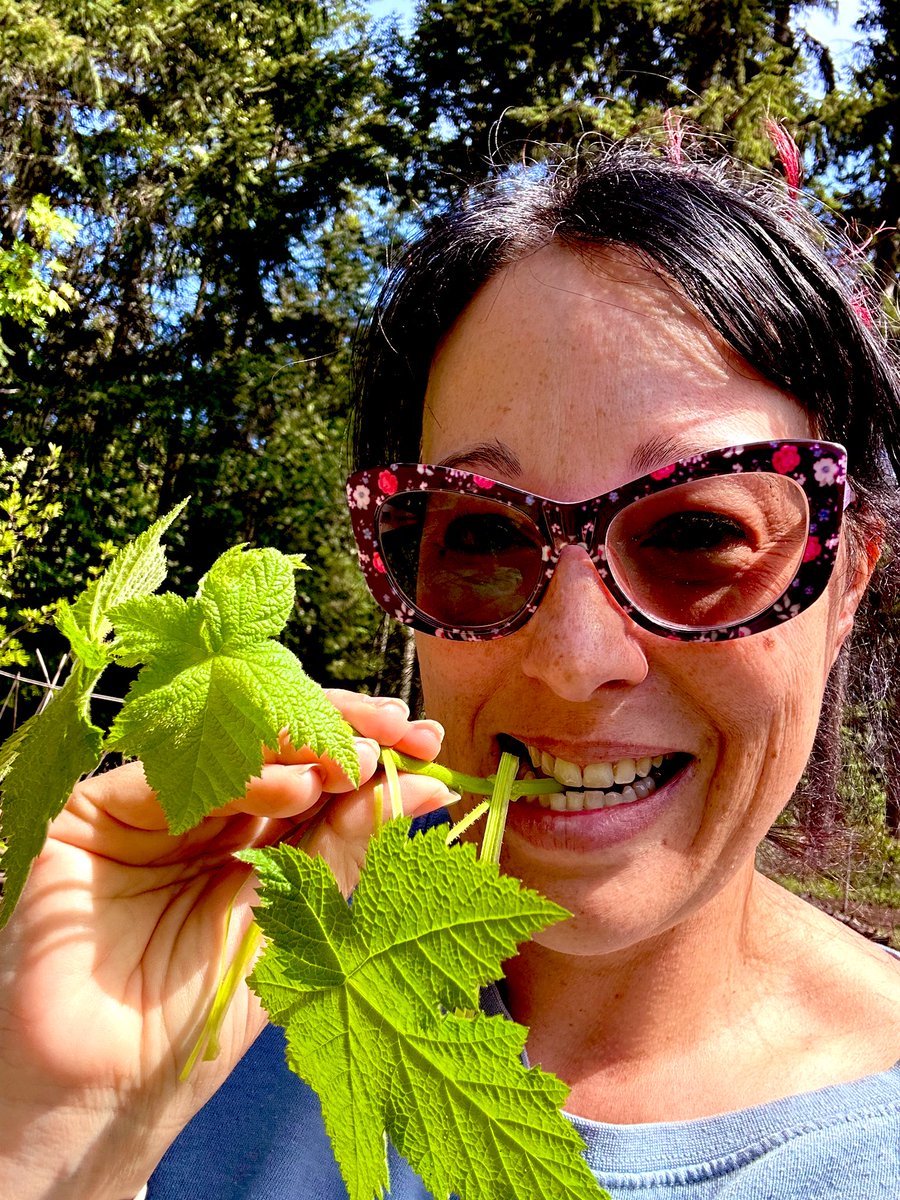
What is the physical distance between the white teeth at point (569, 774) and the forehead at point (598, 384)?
0.40m

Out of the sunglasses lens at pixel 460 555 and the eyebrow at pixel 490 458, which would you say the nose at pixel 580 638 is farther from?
the eyebrow at pixel 490 458

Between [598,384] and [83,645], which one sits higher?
[598,384]

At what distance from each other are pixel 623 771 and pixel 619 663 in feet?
0.63

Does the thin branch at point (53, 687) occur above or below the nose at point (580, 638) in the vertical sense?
below

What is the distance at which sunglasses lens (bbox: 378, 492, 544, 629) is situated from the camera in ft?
4.64

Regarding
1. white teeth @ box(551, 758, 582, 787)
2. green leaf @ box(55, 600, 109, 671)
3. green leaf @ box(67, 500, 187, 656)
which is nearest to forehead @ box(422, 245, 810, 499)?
white teeth @ box(551, 758, 582, 787)

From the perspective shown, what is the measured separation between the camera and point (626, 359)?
1376 millimetres

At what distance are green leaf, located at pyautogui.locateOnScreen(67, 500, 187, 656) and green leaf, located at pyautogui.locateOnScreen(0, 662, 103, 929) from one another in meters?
0.05

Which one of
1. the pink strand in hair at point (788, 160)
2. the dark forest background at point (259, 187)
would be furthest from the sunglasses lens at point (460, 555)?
the dark forest background at point (259, 187)

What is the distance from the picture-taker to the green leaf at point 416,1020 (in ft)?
2.65

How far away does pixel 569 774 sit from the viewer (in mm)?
1418

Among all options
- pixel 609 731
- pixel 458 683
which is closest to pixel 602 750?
pixel 609 731

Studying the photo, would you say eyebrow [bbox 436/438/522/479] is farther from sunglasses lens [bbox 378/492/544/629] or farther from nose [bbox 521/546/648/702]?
nose [bbox 521/546/648/702]

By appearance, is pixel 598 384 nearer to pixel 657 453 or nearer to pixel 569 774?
pixel 657 453
